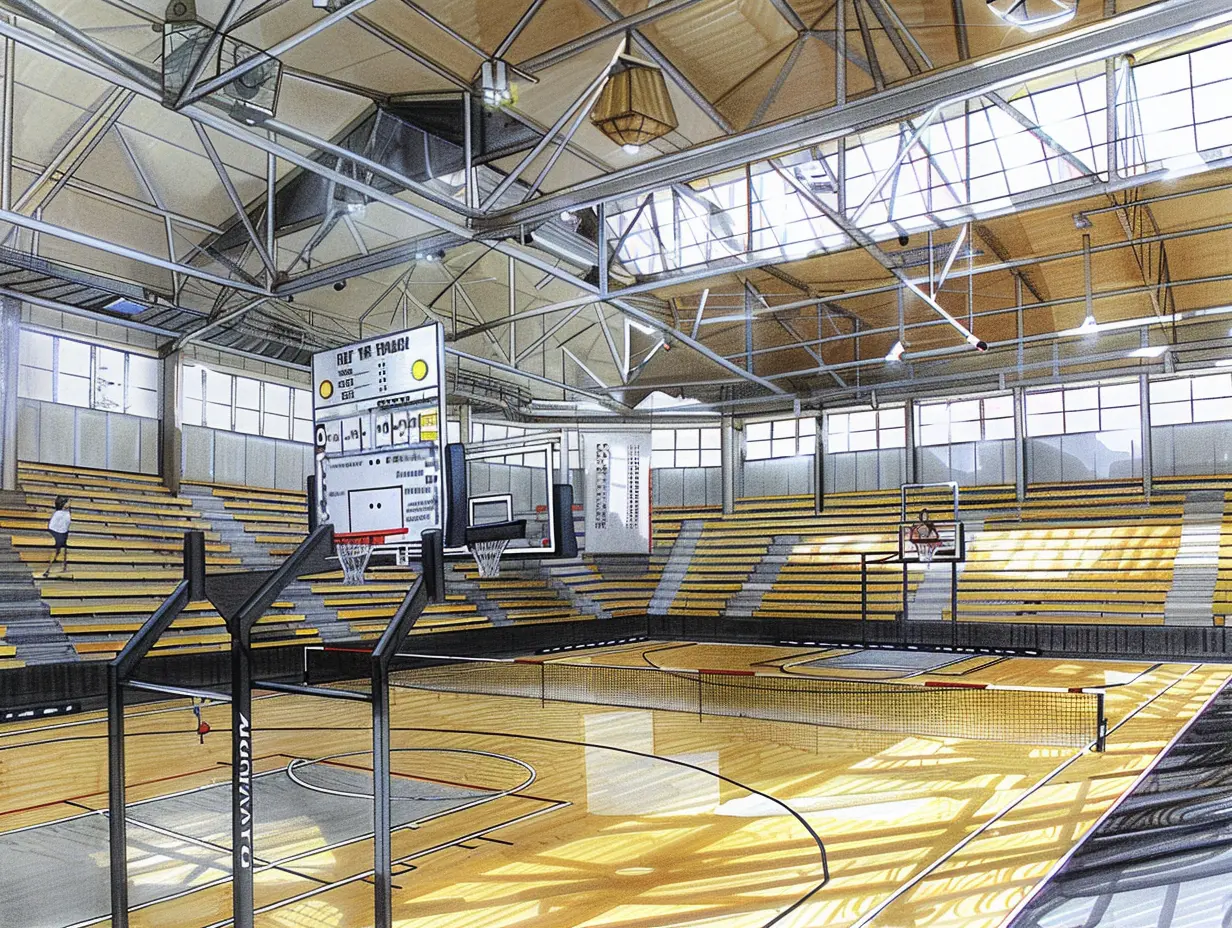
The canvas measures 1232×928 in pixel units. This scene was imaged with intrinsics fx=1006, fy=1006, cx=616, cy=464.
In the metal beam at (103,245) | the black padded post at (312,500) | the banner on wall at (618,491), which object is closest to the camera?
the black padded post at (312,500)

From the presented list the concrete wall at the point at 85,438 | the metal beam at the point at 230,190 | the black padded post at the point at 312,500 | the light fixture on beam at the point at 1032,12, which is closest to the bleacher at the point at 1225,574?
the light fixture on beam at the point at 1032,12

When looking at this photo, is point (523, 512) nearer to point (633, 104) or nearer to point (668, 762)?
point (668, 762)

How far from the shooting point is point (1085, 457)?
26141 mm

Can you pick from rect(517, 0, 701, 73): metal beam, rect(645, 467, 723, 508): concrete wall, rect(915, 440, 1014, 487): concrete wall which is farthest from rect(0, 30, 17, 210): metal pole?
rect(915, 440, 1014, 487): concrete wall

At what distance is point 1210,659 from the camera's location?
19391 millimetres

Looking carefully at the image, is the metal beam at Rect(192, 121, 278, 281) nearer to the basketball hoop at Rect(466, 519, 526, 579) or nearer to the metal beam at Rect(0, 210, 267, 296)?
the metal beam at Rect(0, 210, 267, 296)

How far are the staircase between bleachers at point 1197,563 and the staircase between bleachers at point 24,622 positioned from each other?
20229mm

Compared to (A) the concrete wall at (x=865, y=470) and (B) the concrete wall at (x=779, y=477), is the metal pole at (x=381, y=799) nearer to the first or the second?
(A) the concrete wall at (x=865, y=470)

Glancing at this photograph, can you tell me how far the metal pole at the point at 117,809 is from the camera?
4562 millimetres

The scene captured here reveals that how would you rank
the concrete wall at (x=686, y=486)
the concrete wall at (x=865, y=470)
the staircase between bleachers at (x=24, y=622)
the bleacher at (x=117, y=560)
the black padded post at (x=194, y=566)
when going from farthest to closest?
the concrete wall at (x=686, y=486) < the concrete wall at (x=865, y=470) < the bleacher at (x=117, y=560) < the staircase between bleachers at (x=24, y=622) < the black padded post at (x=194, y=566)

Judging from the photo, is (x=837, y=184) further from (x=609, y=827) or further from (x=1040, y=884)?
(x=1040, y=884)

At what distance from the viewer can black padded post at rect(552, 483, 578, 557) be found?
34.9 feet

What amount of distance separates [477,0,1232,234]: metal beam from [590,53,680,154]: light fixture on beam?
3.52 ft

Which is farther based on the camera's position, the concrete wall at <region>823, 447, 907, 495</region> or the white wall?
the white wall
